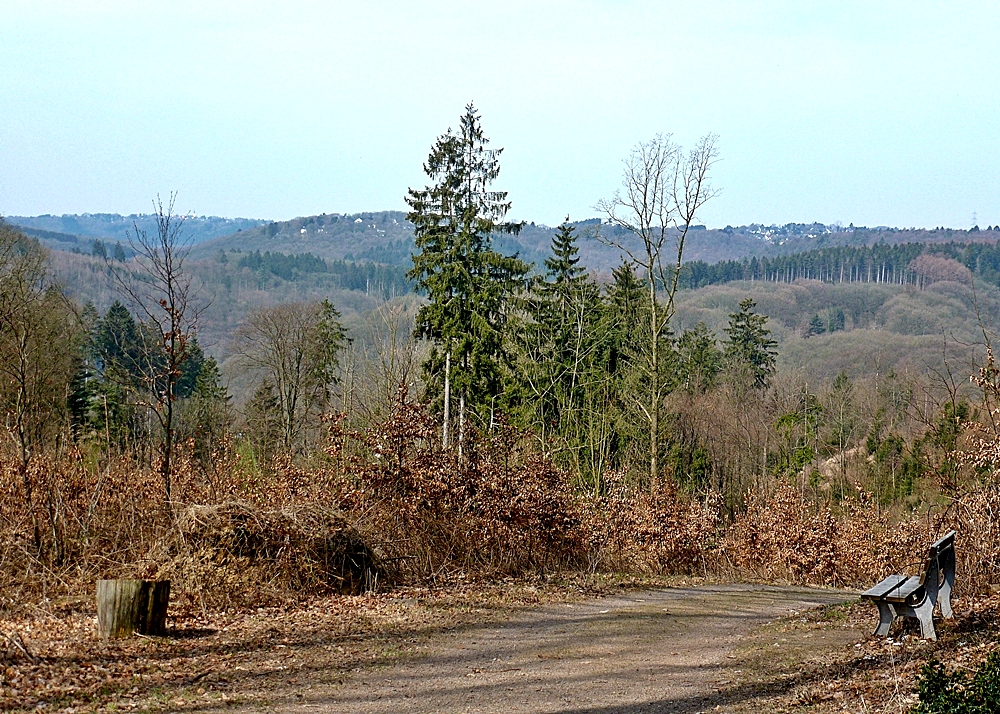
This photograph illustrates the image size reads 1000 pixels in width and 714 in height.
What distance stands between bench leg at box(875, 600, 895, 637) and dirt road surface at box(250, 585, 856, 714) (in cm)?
143

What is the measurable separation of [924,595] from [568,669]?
10.9 feet

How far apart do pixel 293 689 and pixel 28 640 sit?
305cm

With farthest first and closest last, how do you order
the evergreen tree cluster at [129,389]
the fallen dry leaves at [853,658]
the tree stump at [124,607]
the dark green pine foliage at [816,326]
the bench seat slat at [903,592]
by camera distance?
the dark green pine foliage at [816,326] < the evergreen tree cluster at [129,389] < the tree stump at [124,607] < the bench seat slat at [903,592] < the fallen dry leaves at [853,658]

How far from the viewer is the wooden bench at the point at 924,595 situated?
27.3 feet

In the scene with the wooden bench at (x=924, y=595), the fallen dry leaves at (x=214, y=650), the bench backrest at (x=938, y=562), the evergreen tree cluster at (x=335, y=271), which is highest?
the evergreen tree cluster at (x=335, y=271)

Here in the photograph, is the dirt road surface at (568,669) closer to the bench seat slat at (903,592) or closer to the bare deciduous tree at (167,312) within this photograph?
the bench seat slat at (903,592)

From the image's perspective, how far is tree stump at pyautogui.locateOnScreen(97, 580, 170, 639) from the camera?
8.81m

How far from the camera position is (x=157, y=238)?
11.8 m

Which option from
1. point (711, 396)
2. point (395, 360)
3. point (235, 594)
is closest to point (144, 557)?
point (235, 594)

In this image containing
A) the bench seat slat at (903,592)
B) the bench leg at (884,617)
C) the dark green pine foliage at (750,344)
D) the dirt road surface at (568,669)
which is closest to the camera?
the dirt road surface at (568,669)

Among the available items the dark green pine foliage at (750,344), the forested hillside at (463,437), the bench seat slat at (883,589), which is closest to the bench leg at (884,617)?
the bench seat slat at (883,589)

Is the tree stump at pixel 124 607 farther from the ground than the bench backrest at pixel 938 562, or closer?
closer

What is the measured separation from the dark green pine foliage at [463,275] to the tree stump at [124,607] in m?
21.8

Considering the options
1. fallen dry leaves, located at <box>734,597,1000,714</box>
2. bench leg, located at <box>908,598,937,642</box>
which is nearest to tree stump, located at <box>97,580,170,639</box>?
fallen dry leaves, located at <box>734,597,1000,714</box>
